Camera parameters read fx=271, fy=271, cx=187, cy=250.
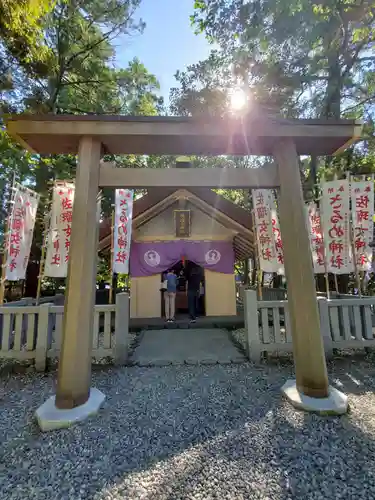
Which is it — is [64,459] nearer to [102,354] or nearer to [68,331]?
[68,331]

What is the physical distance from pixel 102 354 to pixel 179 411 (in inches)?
90.1

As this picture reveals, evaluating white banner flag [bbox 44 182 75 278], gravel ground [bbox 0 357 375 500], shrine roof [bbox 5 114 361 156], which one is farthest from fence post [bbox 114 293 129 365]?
shrine roof [bbox 5 114 361 156]

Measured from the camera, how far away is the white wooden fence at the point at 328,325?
16.6 ft

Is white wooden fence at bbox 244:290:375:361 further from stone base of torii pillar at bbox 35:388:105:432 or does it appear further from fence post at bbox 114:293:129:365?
stone base of torii pillar at bbox 35:388:105:432

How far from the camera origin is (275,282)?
13.6 m

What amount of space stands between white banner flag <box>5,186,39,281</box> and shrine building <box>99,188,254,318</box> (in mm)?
3728

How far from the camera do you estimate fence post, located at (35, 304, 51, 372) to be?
481 cm

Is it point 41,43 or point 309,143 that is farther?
point 41,43

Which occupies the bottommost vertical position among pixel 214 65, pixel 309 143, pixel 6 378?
pixel 6 378

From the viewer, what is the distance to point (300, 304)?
339cm

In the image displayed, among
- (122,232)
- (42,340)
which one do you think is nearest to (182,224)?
(122,232)

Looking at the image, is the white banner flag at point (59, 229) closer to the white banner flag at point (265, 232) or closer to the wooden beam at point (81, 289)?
the wooden beam at point (81, 289)

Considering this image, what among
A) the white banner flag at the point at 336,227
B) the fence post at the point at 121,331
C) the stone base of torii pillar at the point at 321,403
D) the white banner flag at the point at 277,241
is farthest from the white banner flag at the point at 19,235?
the white banner flag at the point at 336,227

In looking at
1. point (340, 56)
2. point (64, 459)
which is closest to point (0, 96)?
point (64, 459)
